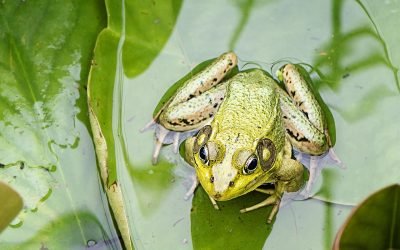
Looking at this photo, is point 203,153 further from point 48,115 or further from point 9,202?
point 9,202

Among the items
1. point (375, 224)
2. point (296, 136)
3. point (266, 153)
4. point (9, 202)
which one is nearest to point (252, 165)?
point (266, 153)

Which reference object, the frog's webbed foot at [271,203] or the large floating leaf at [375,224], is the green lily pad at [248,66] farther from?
the large floating leaf at [375,224]

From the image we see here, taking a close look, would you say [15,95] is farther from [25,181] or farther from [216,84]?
[216,84]

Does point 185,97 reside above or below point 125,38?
below

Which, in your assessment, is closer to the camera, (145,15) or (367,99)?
(367,99)

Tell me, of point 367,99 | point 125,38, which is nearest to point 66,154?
point 125,38

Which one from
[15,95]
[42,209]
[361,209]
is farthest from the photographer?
[15,95]

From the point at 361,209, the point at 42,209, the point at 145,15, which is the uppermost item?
the point at 145,15

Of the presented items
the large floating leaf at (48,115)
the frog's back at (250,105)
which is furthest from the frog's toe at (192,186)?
the large floating leaf at (48,115)

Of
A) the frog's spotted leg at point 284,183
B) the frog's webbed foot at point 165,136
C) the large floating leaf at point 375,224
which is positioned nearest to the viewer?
the large floating leaf at point 375,224
